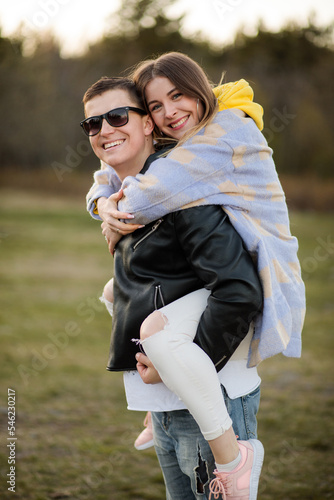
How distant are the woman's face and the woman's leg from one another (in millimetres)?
686

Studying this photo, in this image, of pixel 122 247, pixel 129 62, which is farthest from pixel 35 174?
pixel 122 247

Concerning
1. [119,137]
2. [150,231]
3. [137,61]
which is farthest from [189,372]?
[137,61]

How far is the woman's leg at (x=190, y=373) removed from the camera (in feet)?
4.69

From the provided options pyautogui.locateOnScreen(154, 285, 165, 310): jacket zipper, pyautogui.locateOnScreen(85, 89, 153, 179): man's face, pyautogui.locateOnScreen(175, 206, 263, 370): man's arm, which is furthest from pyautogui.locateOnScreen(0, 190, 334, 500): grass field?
pyautogui.locateOnScreen(175, 206, 263, 370): man's arm

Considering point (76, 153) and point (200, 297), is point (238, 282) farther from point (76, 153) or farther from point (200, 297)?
point (76, 153)

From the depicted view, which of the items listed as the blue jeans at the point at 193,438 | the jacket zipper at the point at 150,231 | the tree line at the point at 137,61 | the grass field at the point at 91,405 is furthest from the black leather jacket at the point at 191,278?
the tree line at the point at 137,61

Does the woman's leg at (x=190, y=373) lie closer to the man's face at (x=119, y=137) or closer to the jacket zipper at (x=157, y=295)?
the jacket zipper at (x=157, y=295)

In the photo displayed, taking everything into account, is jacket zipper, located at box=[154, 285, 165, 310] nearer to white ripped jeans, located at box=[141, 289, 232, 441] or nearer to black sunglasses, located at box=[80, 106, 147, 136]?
white ripped jeans, located at box=[141, 289, 232, 441]

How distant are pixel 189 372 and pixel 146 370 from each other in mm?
161

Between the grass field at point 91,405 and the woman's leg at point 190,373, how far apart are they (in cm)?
162

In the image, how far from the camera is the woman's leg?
1431 mm

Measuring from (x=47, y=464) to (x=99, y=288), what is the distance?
19.8 feet

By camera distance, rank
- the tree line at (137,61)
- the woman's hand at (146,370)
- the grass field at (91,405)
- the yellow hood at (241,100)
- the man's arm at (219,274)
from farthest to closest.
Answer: the tree line at (137,61) → the grass field at (91,405) → the yellow hood at (241,100) → the woman's hand at (146,370) → the man's arm at (219,274)

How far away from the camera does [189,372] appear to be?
143cm
